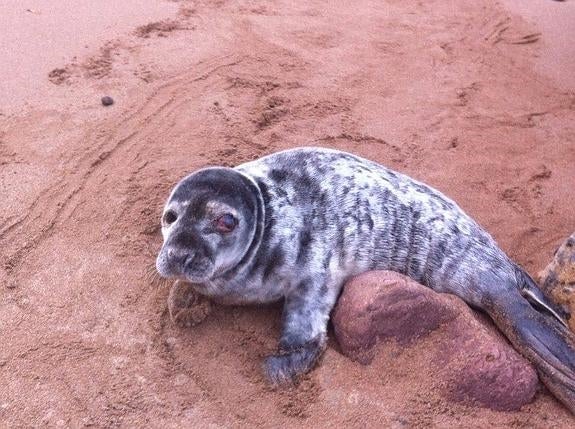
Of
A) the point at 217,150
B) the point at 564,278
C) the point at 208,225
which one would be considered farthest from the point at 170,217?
the point at 564,278

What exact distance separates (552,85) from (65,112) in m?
4.15

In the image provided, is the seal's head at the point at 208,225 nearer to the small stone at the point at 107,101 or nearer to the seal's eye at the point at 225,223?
the seal's eye at the point at 225,223

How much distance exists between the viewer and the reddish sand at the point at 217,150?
2.91 m

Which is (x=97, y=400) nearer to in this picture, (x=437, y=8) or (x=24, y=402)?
(x=24, y=402)

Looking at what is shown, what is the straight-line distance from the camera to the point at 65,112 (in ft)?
15.0

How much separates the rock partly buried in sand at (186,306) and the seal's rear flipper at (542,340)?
1442mm

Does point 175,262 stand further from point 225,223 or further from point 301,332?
point 301,332

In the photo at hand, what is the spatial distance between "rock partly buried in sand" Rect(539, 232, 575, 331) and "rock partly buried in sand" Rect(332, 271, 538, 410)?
1.50ft

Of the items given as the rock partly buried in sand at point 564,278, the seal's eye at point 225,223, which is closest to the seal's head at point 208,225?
the seal's eye at point 225,223

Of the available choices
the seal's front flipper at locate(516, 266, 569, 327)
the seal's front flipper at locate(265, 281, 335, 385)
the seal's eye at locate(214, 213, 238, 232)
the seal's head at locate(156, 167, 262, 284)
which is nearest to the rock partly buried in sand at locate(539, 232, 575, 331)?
the seal's front flipper at locate(516, 266, 569, 327)

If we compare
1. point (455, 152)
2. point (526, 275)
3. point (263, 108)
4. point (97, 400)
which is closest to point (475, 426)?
point (526, 275)

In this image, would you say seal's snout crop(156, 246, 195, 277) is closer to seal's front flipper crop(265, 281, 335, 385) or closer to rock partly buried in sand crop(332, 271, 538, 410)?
seal's front flipper crop(265, 281, 335, 385)

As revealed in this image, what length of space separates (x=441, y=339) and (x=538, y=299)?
0.67 meters

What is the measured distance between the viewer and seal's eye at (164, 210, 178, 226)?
317 centimetres
